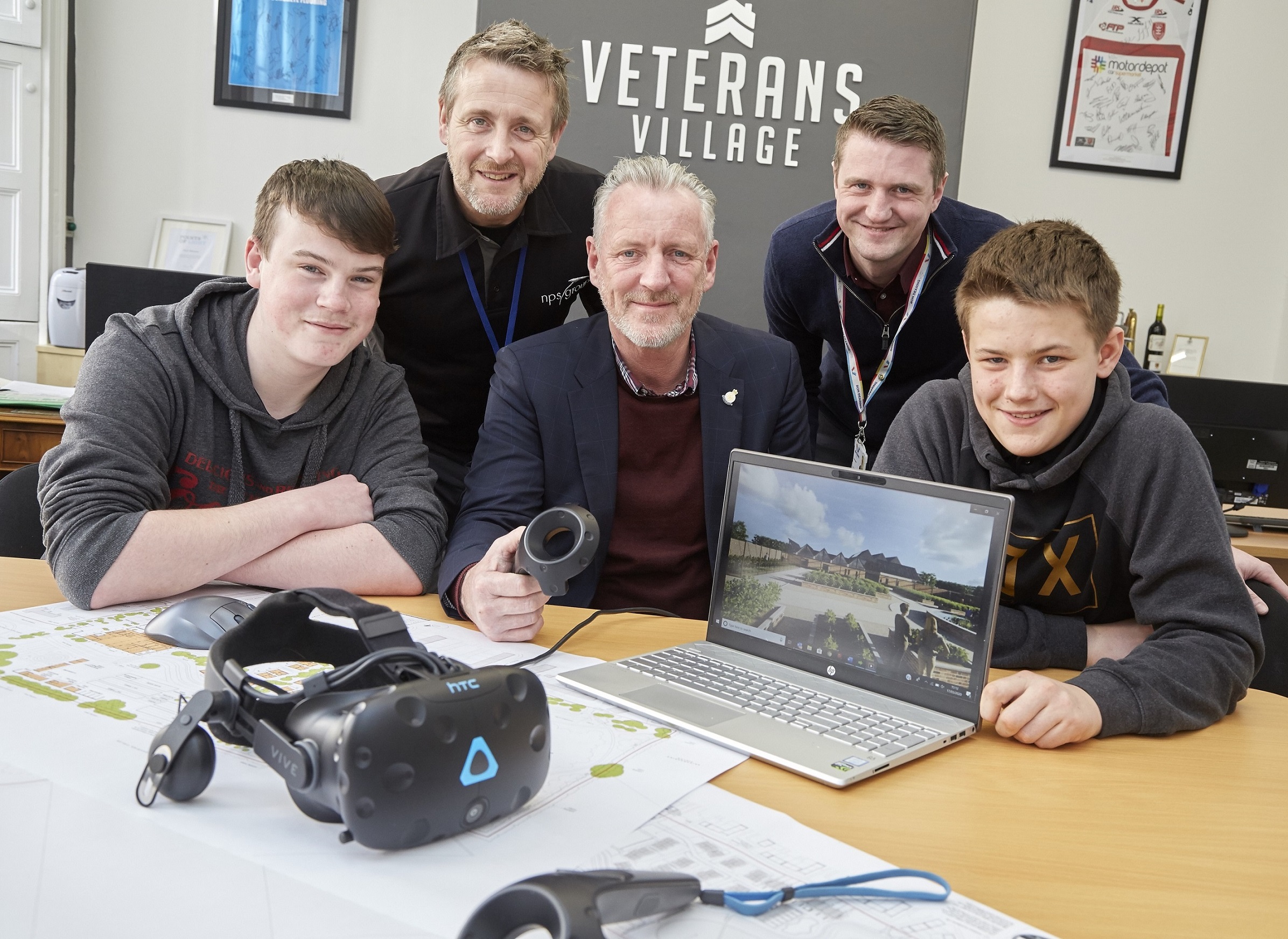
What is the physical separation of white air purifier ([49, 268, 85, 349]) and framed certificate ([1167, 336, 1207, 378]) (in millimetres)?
4492

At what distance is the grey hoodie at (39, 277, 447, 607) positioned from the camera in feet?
4.30

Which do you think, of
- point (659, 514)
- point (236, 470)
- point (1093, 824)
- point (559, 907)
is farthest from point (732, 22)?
point (559, 907)

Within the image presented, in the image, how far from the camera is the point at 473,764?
2.45ft

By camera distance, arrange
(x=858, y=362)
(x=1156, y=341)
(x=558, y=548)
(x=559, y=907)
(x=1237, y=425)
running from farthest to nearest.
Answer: (x=1156, y=341) → (x=1237, y=425) → (x=858, y=362) → (x=558, y=548) → (x=559, y=907)

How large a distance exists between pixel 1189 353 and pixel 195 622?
4.37 meters

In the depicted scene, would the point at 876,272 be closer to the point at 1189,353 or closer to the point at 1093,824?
the point at 1093,824

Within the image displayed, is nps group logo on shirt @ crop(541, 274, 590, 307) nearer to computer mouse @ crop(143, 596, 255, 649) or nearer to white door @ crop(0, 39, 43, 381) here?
computer mouse @ crop(143, 596, 255, 649)

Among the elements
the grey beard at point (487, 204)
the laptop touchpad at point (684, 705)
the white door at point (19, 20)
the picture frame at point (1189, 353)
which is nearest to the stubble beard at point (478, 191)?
the grey beard at point (487, 204)

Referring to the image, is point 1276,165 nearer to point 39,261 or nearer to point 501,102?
point 501,102

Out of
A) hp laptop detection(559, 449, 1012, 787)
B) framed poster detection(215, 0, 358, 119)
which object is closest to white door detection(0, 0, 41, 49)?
framed poster detection(215, 0, 358, 119)

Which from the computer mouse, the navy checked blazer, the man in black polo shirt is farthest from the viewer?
the man in black polo shirt

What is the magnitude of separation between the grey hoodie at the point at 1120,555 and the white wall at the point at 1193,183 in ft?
10.3

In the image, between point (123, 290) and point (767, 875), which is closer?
point (767, 875)

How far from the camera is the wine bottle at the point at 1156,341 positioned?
4238 mm
